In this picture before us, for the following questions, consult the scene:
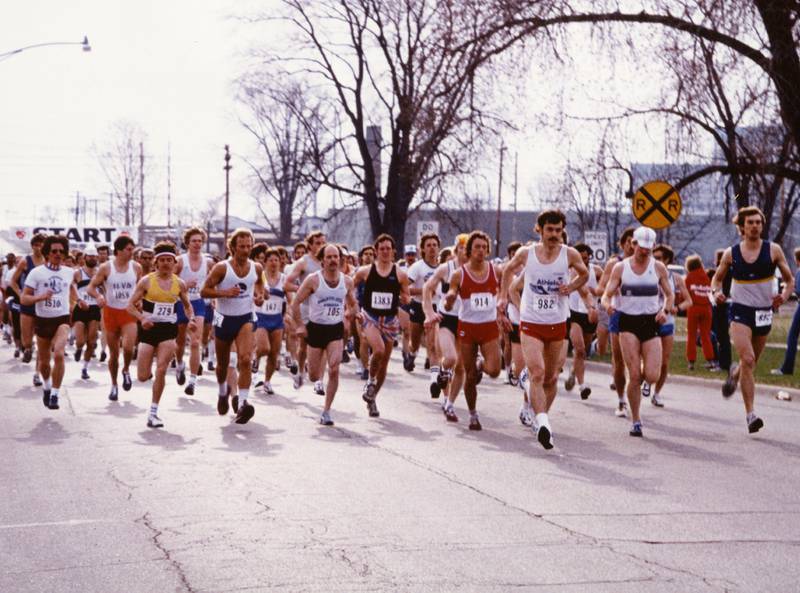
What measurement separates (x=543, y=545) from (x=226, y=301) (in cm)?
630

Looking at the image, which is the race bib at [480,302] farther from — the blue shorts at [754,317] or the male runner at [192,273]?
the male runner at [192,273]

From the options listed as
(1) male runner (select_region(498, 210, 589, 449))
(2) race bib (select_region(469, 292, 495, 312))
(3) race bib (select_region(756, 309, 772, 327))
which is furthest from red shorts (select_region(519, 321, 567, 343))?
(3) race bib (select_region(756, 309, 772, 327))

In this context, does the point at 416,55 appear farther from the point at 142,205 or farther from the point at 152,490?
the point at 142,205

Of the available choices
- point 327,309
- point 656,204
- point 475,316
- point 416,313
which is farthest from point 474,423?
point 656,204

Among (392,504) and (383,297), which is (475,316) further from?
(392,504)

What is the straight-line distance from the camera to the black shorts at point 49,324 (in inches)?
548

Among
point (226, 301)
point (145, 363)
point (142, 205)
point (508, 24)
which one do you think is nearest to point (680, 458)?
point (226, 301)

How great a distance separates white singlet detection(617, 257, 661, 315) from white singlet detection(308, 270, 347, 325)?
2814 mm

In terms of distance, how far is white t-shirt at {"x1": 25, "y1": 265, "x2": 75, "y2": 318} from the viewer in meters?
13.9

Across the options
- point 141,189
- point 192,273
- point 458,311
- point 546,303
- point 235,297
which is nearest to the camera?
point 546,303

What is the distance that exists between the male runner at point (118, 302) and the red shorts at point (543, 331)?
5916mm

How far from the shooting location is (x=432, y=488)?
8469 mm

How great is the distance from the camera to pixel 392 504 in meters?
7.84

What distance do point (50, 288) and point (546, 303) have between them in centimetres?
610
